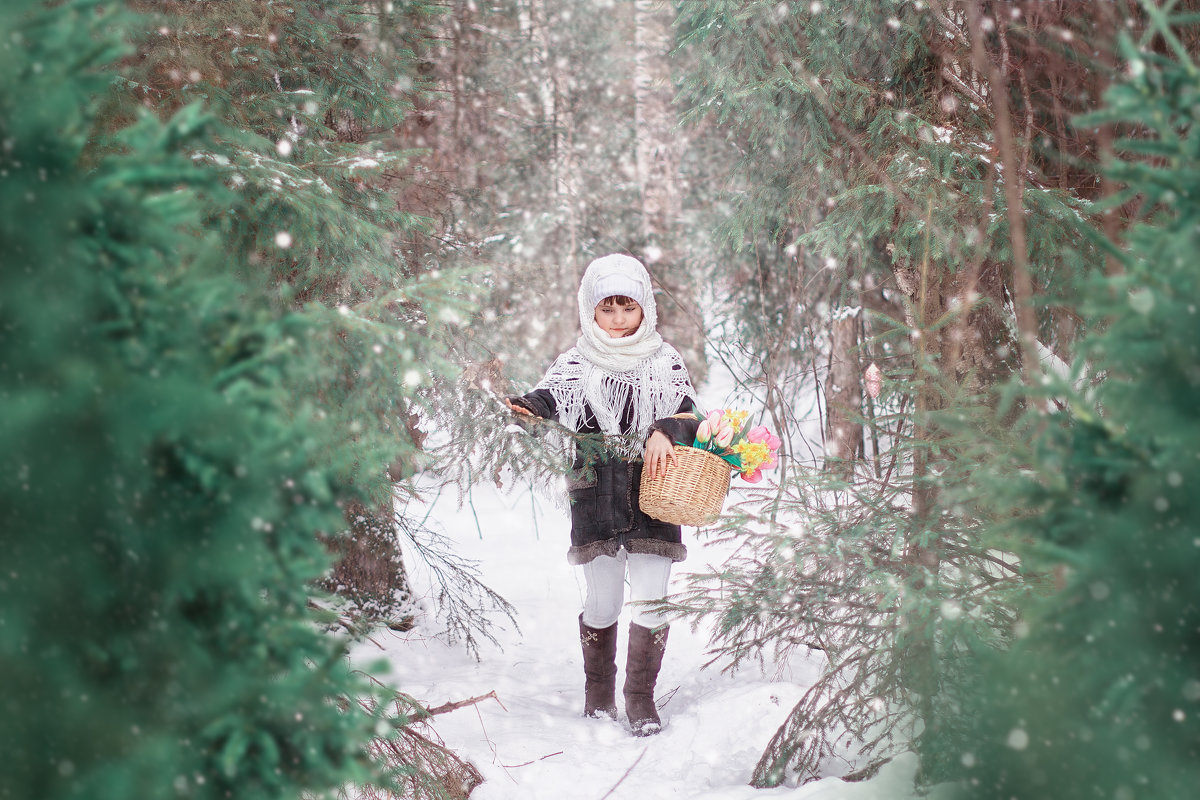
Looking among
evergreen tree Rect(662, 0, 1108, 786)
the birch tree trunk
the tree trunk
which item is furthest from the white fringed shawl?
the birch tree trunk

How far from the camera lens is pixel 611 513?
4.05 metres

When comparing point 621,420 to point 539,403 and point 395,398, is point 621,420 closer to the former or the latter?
point 539,403

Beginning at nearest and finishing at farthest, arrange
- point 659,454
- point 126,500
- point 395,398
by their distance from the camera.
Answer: point 126,500 → point 395,398 → point 659,454

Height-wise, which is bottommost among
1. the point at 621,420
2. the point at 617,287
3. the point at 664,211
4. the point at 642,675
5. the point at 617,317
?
the point at 642,675

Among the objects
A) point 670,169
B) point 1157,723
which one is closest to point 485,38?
point 670,169

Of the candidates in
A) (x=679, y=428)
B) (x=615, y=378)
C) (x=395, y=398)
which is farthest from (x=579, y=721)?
(x=395, y=398)

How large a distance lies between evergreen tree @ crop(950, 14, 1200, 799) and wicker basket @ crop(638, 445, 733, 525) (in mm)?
2205

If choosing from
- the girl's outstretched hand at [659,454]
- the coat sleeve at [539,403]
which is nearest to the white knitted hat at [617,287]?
the coat sleeve at [539,403]

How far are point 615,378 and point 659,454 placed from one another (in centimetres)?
57

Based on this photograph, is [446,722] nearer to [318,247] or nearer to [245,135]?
[318,247]

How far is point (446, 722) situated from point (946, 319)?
280cm

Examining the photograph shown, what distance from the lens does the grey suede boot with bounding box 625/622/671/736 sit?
402 cm

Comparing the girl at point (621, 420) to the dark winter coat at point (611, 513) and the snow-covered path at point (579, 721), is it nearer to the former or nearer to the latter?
the dark winter coat at point (611, 513)

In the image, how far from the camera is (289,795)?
1.16 meters
